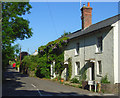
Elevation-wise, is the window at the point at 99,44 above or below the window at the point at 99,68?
above

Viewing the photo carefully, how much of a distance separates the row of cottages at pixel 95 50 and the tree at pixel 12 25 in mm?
6344

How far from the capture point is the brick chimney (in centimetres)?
2600

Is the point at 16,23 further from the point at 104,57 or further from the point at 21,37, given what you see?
the point at 104,57

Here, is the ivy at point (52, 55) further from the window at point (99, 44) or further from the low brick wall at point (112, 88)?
the low brick wall at point (112, 88)

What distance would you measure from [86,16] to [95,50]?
325 inches

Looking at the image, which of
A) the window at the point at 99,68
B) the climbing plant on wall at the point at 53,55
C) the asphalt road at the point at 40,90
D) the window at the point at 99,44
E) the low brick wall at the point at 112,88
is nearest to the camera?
the asphalt road at the point at 40,90

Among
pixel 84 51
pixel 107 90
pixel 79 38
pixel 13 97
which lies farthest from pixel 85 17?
pixel 13 97

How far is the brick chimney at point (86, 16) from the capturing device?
26000mm

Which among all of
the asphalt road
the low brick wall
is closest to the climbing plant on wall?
the asphalt road

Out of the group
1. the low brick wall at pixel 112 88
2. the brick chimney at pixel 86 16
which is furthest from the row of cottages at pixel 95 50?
the low brick wall at pixel 112 88

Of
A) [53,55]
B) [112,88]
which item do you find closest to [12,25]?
[53,55]

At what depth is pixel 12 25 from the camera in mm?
21234

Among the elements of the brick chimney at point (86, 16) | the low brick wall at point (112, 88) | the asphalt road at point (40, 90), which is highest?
the brick chimney at point (86, 16)

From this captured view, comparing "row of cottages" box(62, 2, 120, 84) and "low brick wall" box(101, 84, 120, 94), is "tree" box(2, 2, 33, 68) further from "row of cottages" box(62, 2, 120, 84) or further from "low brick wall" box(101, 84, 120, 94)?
"low brick wall" box(101, 84, 120, 94)
